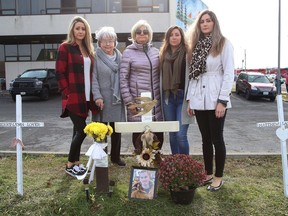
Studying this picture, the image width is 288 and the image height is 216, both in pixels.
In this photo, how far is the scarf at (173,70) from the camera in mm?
4066

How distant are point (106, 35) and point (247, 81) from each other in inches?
656

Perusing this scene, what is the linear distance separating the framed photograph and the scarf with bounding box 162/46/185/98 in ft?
3.54

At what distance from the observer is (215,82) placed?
3.74m

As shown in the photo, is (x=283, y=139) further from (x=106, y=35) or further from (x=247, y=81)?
(x=247, y=81)

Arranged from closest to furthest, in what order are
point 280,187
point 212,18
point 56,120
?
point 212,18
point 280,187
point 56,120

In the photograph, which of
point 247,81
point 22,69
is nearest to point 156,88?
point 247,81

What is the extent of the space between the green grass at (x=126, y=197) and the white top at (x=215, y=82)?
3.58ft

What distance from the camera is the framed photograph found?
361 cm

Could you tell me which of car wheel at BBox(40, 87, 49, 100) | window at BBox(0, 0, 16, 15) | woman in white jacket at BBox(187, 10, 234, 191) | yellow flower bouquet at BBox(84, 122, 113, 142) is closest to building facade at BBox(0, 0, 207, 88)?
window at BBox(0, 0, 16, 15)

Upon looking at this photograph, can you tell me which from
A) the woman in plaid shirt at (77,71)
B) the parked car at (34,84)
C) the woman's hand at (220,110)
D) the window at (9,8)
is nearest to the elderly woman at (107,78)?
the woman in plaid shirt at (77,71)

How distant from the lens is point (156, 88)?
427cm

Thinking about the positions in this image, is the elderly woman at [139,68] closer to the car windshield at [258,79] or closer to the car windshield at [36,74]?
the car windshield at [36,74]

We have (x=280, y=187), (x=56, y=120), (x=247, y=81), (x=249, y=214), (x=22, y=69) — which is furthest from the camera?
(x=22, y=69)

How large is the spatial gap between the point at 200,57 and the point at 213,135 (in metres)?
0.93
